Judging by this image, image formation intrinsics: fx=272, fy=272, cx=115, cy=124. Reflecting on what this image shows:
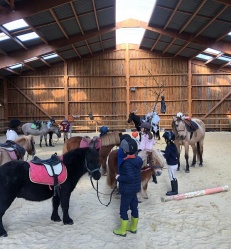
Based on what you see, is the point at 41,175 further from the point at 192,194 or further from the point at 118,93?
the point at 118,93

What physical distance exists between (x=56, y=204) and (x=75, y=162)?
2.35 ft

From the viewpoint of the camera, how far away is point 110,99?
66.7 feet

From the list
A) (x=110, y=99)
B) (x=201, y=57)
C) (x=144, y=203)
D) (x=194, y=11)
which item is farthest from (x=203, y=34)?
(x=144, y=203)

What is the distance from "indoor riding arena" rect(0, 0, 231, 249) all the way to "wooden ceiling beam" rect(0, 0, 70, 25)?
0.03 metres

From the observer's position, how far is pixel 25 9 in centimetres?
924

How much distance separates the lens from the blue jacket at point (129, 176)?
3348 mm

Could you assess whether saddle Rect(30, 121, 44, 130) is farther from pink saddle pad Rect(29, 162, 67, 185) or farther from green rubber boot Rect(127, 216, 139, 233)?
green rubber boot Rect(127, 216, 139, 233)

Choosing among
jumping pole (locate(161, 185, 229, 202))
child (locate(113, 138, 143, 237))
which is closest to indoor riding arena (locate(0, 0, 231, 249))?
jumping pole (locate(161, 185, 229, 202))

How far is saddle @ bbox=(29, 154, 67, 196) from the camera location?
347 centimetres

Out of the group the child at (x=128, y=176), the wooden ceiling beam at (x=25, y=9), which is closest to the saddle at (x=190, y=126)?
the child at (x=128, y=176)

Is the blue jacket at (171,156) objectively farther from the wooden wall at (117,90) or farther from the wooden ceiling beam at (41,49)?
the wooden wall at (117,90)

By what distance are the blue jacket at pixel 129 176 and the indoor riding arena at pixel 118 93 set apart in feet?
1.74

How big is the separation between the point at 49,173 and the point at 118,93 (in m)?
17.1

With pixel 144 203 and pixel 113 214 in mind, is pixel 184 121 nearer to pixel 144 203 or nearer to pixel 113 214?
pixel 144 203
